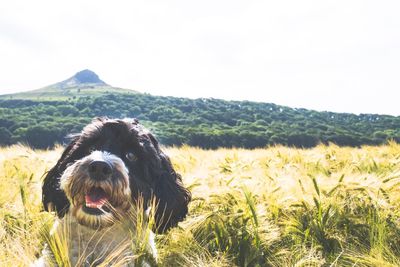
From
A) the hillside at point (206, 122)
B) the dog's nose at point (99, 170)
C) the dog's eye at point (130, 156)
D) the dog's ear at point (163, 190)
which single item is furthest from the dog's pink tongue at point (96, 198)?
the hillside at point (206, 122)

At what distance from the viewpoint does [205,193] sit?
5195mm

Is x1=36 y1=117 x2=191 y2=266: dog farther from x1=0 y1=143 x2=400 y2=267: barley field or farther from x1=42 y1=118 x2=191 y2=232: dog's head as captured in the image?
x1=0 y1=143 x2=400 y2=267: barley field

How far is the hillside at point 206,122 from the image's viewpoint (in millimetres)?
68125

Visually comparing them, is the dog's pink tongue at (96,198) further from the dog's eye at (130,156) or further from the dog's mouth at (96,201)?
the dog's eye at (130,156)

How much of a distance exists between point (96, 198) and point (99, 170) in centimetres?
29

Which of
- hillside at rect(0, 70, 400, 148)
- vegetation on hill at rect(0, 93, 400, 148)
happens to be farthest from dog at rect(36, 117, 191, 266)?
vegetation on hill at rect(0, 93, 400, 148)

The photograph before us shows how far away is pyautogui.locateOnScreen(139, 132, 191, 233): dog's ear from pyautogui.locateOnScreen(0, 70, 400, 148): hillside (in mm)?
17159

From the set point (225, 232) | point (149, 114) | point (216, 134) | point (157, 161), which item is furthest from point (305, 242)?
point (149, 114)

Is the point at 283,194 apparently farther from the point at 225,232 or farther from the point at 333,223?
the point at 225,232

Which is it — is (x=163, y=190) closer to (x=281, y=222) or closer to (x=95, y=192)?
(x=95, y=192)

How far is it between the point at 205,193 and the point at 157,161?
4.21 feet

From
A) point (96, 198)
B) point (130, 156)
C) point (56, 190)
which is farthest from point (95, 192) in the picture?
point (56, 190)

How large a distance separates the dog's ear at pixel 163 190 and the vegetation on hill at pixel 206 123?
2056 cm

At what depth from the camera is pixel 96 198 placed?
3.39 meters
